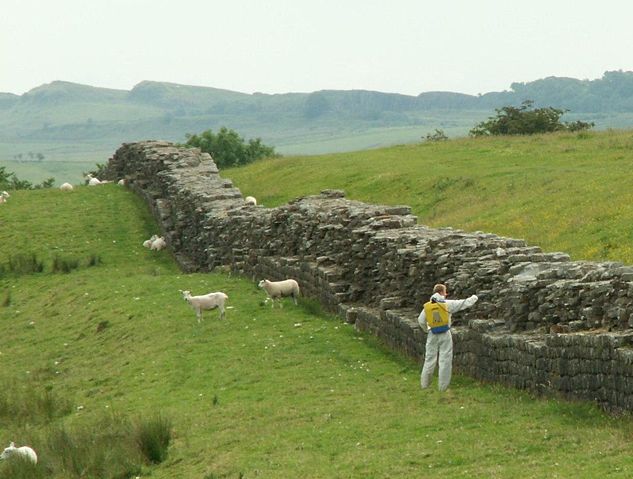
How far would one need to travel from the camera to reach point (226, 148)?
284 ft

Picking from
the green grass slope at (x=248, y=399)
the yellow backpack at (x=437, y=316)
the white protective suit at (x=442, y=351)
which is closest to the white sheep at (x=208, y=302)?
the green grass slope at (x=248, y=399)

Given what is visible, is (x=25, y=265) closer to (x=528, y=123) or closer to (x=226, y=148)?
(x=528, y=123)

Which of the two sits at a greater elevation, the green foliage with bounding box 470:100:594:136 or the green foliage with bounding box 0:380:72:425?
the green foliage with bounding box 470:100:594:136

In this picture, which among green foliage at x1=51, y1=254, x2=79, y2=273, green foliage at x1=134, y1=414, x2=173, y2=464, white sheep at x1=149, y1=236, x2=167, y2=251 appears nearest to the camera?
green foliage at x1=134, y1=414, x2=173, y2=464

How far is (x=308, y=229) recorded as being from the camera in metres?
32.0

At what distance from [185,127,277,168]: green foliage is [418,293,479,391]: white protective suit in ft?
210

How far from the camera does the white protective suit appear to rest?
20.0 m

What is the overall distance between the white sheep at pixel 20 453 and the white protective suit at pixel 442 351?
5.78 m

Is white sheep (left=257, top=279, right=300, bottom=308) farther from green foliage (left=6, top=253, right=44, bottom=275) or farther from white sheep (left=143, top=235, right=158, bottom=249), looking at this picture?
white sheep (left=143, top=235, right=158, bottom=249)

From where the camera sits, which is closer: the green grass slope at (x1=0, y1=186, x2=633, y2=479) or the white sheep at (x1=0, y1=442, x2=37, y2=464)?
the green grass slope at (x1=0, y1=186, x2=633, y2=479)

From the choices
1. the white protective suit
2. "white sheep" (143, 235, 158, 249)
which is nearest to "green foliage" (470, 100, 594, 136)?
"white sheep" (143, 235, 158, 249)

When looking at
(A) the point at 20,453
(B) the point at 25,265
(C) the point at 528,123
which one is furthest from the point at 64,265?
(C) the point at 528,123

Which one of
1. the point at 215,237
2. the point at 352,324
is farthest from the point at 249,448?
the point at 215,237

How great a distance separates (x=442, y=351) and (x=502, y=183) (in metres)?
25.9
